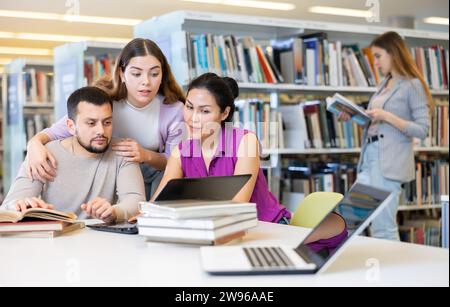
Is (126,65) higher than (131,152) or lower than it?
higher

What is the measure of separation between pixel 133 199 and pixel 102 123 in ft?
0.97

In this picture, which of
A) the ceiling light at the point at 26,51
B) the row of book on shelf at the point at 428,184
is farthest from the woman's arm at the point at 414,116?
the ceiling light at the point at 26,51

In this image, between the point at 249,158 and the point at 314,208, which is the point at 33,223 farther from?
the point at 314,208

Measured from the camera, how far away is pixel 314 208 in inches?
73.0

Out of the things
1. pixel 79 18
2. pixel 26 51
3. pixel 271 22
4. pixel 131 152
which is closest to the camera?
pixel 131 152

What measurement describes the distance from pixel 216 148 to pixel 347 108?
1.56m

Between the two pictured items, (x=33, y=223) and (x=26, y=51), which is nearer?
(x=33, y=223)

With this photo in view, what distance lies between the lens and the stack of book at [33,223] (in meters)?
1.53

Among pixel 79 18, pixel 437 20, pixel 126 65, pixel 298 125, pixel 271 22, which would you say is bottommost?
pixel 298 125

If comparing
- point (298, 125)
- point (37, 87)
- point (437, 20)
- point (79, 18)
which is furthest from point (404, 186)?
point (437, 20)

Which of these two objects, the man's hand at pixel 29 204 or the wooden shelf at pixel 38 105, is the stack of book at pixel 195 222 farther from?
the wooden shelf at pixel 38 105

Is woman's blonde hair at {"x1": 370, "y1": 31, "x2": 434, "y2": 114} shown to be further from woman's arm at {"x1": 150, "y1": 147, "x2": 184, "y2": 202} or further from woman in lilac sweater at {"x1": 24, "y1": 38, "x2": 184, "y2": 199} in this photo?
woman's arm at {"x1": 150, "y1": 147, "x2": 184, "y2": 202}
